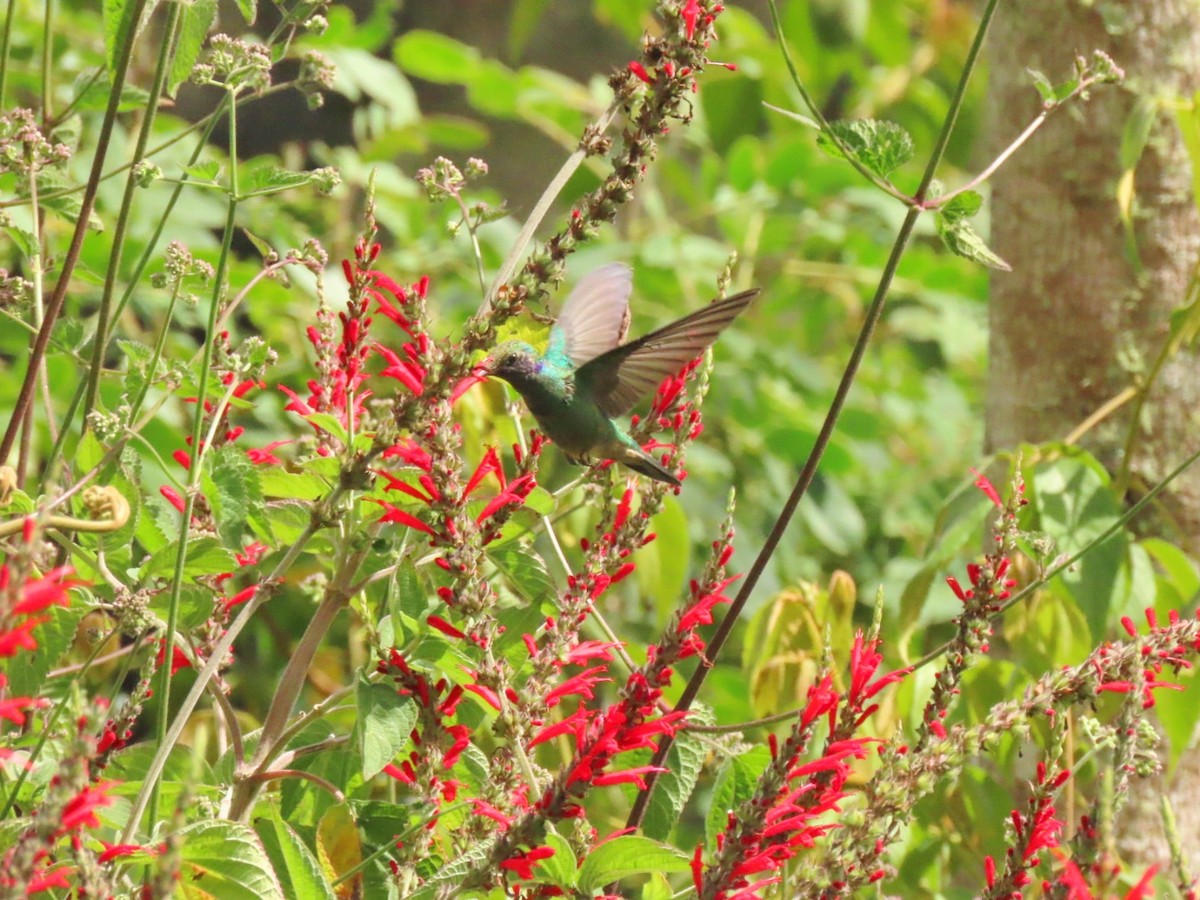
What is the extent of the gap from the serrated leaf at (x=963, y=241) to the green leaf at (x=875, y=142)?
48 mm

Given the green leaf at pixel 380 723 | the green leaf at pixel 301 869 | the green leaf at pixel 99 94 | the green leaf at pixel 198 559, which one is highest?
the green leaf at pixel 99 94

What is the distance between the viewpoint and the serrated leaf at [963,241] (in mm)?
930

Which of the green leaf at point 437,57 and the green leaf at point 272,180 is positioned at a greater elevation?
the green leaf at point 437,57

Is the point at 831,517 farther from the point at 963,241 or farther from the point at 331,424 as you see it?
the point at 331,424

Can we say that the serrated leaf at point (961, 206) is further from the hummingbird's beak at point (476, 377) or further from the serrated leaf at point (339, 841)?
the serrated leaf at point (339, 841)

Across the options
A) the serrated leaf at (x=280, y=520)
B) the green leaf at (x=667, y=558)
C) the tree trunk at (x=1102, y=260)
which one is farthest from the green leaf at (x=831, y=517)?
the serrated leaf at (x=280, y=520)

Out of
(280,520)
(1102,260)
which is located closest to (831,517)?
(1102,260)

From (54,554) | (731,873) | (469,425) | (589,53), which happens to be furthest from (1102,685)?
(589,53)

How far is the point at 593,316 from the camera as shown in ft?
4.29

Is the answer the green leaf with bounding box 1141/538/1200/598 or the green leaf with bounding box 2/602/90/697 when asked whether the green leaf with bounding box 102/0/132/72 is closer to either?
the green leaf with bounding box 2/602/90/697

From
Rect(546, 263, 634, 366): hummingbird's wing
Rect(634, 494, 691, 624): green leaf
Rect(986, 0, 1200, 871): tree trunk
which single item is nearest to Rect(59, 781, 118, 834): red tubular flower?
Rect(546, 263, 634, 366): hummingbird's wing

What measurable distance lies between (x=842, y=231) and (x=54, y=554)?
2109mm

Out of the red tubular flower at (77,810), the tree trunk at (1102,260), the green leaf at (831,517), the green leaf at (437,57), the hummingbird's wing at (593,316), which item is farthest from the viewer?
the green leaf at (437,57)

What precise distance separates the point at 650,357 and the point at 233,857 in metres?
0.53
